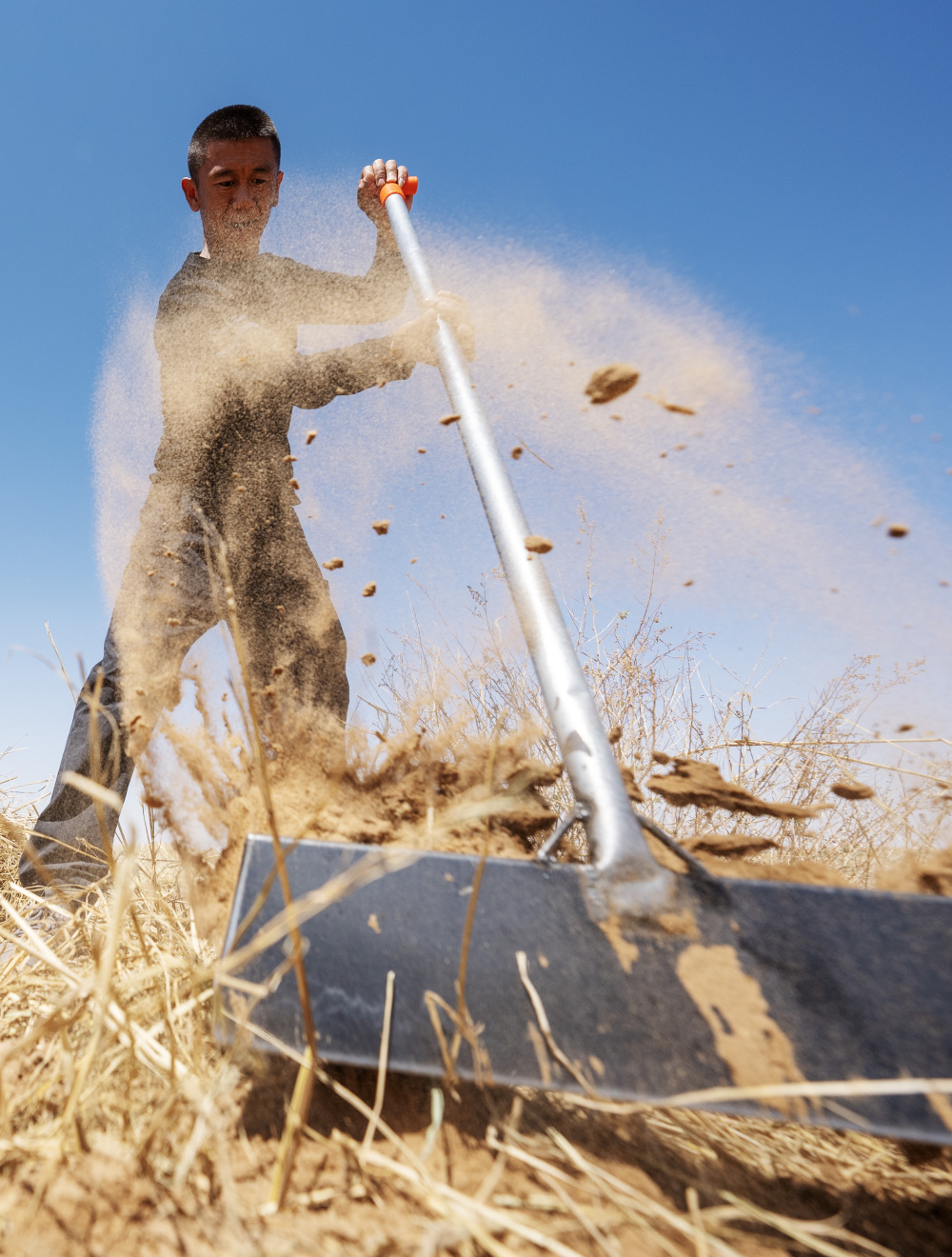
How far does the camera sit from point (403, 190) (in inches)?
90.2

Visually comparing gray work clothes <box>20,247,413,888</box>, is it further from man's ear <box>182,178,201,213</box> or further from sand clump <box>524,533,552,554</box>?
sand clump <box>524,533,552,554</box>

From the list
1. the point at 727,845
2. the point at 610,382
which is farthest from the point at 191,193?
the point at 727,845

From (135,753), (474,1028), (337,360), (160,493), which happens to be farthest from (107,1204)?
(337,360)

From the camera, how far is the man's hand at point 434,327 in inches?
74.4

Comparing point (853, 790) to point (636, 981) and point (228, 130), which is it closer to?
point (636, 981)

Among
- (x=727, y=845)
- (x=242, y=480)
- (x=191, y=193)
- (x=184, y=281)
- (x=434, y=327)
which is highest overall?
(x=191, y=193)

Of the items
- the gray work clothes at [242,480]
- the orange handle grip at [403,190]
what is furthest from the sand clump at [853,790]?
the orange handle grip at [403,190]

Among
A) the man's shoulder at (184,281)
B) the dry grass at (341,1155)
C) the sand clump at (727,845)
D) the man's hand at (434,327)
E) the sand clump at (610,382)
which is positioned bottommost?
the dry grass at (341,1155)

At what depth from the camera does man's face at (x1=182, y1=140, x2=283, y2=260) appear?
99.6 inches

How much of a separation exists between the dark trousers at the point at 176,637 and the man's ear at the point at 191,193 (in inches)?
55.7

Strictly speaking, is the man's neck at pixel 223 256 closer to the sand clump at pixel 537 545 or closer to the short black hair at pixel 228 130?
the short black hair at pixel 228 130

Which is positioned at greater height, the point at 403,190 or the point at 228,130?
the point at 228,130

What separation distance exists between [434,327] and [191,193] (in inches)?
65.9

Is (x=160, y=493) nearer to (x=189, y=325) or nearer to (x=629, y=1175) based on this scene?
(x=189, y=325)
